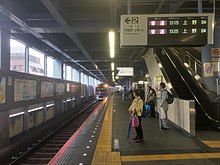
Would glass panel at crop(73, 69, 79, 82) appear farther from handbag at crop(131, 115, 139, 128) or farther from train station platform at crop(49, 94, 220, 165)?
handbag at crop(131, 115, 139, 128)

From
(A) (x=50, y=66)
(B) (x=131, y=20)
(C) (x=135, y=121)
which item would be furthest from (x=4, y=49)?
(A) (x=50, y=66)

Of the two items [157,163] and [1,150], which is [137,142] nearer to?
[157,163]

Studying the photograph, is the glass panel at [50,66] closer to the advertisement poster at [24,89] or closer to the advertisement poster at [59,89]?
the advertisement poster at [59,89]

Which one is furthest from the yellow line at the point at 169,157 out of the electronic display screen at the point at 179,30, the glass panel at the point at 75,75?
the glass panel at the point at 75,75

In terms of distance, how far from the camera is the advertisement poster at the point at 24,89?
8.77 metres

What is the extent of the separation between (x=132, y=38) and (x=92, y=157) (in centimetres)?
330

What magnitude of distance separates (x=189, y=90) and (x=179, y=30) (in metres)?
4.81

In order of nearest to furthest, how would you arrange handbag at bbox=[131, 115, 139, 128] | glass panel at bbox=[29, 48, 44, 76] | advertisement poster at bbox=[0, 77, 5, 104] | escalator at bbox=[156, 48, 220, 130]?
handbag at bbox=[131, 115, 139, 128], advertisement poster at bbox=[0, 77, 5, 104], escalator at bbox=[156, 48, 220, 130], glass panel at bbox=[29, 48, 44, 76]

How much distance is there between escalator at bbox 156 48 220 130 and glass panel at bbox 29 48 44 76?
24.4ft

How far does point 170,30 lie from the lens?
677 centimetres

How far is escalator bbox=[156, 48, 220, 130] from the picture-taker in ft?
29.4

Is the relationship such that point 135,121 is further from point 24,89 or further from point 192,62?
point 192,62

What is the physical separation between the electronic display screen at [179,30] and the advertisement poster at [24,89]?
4.90 meters

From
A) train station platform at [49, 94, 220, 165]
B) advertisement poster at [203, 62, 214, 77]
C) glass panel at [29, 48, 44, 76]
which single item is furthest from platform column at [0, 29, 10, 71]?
advertisement poster at [203, 62, 214, 77]
